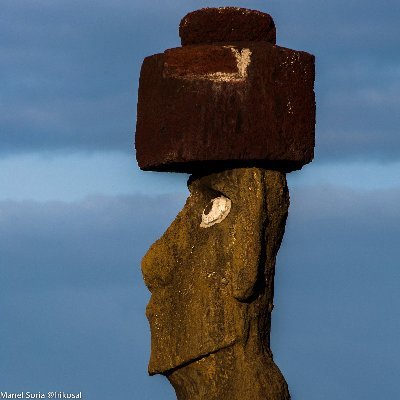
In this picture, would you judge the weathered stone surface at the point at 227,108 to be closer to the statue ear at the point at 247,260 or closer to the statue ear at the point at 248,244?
the statue ear at the point at 248,244

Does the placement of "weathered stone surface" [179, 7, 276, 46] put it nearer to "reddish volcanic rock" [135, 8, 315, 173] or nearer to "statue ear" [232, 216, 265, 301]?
"reddish volcanic rock" [135, 8, 315, 173]

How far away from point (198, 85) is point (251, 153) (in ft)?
2.34

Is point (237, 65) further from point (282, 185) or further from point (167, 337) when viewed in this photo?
point (167, 337)

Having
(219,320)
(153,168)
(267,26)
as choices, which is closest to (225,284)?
(219,320)

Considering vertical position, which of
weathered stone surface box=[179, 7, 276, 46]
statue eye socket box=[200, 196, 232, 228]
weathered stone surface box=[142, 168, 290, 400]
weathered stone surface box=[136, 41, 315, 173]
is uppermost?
weathered stone surface box=[179, 7, 276, 46]

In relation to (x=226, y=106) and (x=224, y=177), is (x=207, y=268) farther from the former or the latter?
(x=226, y=106)

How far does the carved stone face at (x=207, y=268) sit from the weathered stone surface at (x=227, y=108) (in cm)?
25

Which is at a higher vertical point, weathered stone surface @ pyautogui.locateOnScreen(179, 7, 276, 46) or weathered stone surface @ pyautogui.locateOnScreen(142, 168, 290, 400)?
weathered stone surface @ pyautogui.locateOnScreen(179, 7, 276, 46)

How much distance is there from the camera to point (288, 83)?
14.1 metres

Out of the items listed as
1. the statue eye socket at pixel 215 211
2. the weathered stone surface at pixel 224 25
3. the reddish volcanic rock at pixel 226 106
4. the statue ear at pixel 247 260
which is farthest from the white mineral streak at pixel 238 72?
the statue ear at pixel 247 260

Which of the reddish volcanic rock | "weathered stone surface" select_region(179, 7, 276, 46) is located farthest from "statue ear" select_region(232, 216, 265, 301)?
"weathered stone surface" select_region(179, 7, 276, 46)

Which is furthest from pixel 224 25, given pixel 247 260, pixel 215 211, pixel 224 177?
pixel 247 260

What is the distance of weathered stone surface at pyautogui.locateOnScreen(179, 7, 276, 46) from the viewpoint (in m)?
14.3

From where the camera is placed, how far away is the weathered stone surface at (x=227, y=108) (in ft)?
45.4
